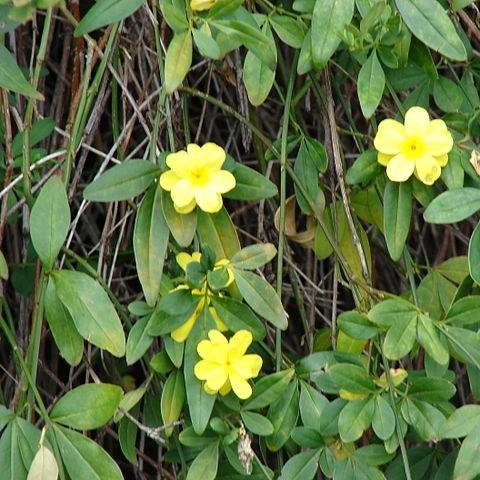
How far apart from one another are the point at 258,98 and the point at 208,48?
0.54 feet

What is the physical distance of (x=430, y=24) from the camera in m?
1.18

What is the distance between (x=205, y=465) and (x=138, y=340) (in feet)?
0.52

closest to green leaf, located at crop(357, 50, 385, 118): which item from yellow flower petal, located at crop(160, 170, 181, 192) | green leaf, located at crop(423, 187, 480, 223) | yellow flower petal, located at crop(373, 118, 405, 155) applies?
yellow flower petal, located at crop(373, 118, 405, 155)

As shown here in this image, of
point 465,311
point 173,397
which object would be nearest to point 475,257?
point 465,311

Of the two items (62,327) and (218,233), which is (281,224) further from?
(62,327)

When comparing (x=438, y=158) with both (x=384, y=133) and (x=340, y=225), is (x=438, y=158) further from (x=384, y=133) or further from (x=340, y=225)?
(x=340, y=225)

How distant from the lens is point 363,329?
1.15 m

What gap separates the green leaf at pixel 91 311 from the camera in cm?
111

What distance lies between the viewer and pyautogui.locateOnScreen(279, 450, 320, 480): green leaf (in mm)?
1158

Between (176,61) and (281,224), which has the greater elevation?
(176,61)

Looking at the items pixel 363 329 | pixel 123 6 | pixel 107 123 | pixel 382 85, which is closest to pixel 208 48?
pixel 123 6

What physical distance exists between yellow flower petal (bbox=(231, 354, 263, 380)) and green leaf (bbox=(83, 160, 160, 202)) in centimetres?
22

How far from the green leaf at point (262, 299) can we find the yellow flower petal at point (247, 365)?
0.05 m

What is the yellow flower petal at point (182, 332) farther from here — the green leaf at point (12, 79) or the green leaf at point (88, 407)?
the green leaf at point (12, 79)
